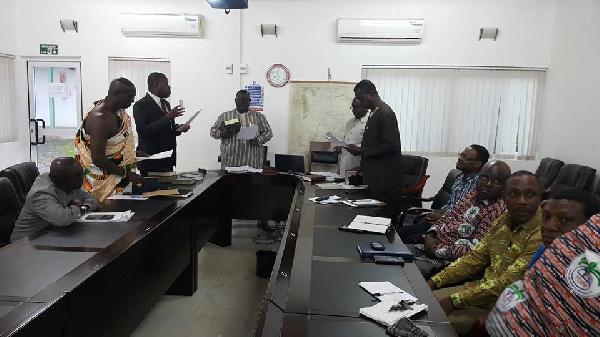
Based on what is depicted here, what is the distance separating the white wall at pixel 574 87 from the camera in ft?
14.0

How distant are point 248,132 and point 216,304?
6.17 ft

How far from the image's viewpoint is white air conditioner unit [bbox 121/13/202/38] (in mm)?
5363

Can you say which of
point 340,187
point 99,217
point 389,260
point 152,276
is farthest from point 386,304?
point 340,187

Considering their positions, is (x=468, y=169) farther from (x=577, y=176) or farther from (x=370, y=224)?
(x=577, y=176)

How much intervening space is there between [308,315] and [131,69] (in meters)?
5.22

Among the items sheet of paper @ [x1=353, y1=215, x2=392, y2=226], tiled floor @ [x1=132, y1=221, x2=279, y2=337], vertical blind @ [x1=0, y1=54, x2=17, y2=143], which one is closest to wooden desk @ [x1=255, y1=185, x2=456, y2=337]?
sheet of paper @ [x1=353, y1=215, x2=392, y2=226]

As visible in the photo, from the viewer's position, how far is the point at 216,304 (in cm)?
293

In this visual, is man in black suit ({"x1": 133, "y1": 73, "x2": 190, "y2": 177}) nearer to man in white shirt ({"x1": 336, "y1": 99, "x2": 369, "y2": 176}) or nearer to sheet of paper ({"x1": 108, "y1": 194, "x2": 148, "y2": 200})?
sheet of paper ({"x1": 108, "y1": 194, "x2": 148, "y2": 200})

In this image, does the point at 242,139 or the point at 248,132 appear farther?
the point at 242,139

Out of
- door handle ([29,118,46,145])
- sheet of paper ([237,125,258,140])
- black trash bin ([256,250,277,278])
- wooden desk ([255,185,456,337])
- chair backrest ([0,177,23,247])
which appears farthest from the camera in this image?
door handle ([29,118,46,145])

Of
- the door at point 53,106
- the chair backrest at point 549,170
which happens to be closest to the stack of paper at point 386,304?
the chair backrest at point 549,170

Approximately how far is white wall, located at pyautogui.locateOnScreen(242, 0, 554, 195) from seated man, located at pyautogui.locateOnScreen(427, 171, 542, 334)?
3.77 m

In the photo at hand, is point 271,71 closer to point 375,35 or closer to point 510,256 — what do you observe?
point 375,35

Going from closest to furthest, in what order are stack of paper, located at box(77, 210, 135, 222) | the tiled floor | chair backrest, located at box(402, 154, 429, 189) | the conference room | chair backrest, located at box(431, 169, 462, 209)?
1. stack of paper, located at box(77, 210, 135, 222)
2. the tiled floor
3. chair backrest, located at box(431, 169, 462, 209)
4. the conference room
5. chair backrest, located at box(402, 154, 429, 189)
